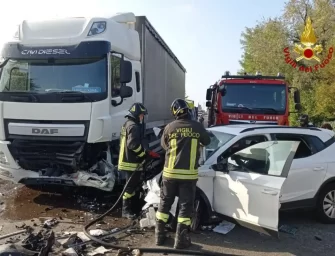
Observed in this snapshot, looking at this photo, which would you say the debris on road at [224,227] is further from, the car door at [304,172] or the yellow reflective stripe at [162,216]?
the yellow reflective stripe at [162,216]

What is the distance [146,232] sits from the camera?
5.86m

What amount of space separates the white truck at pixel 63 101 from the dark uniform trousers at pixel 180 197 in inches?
73.4

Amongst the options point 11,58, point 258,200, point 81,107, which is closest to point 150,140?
point 81,107

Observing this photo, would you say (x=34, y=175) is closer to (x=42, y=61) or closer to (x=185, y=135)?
(x=42, y=61)

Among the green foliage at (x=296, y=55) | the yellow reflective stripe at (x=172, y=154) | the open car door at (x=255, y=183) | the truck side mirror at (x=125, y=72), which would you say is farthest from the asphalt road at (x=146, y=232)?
the green foliage at (x=296, y=55)

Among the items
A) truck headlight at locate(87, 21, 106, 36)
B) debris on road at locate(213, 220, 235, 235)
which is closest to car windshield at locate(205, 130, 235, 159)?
debris on road at locate(213, 220, 235, 235)

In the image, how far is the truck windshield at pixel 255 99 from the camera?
35.3 feet

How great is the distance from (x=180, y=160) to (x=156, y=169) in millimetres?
2076

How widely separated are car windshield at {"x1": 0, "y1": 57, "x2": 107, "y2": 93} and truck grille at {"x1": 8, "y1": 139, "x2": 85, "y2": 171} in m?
0.88

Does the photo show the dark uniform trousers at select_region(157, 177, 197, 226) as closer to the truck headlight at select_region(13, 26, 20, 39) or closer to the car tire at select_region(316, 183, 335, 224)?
the car tire at select_region(316, 183, 335, 224)

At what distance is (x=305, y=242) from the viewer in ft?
18.5

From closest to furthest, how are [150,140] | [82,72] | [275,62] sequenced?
1. [82,72]
2. [150,140]
3. [275,62]

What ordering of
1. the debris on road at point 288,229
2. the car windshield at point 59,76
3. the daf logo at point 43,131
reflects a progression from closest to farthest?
the debris on road at point 288,229, the daf logo at point 43,131, the car windshield at point 59,76

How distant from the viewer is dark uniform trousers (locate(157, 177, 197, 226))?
205 inches
